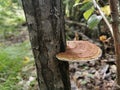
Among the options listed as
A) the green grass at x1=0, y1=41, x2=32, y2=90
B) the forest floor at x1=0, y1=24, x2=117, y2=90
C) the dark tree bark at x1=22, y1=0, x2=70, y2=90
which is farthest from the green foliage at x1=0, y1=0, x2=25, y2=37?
the dark tree bark at x1=22, y1=0, x2=70, y2=90

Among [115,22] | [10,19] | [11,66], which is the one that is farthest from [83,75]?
[10,19]

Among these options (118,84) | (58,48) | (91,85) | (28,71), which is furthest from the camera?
(28,71)

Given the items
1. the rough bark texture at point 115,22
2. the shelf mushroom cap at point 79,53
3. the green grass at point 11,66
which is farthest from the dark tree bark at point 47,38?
the green grass at point 11,66

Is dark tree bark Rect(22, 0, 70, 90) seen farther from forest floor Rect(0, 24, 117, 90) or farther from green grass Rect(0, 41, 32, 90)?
green grass Rect(0, 41, 32, 90)

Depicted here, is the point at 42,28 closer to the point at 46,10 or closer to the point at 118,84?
the point at 46,10

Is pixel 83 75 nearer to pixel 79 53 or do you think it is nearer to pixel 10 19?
pixel 79 53

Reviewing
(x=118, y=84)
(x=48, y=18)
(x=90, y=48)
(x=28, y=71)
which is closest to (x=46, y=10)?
(x=48, y=18)
